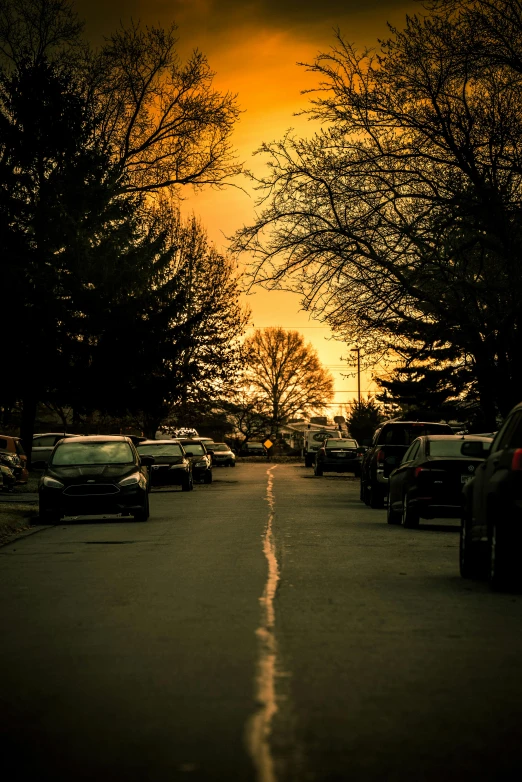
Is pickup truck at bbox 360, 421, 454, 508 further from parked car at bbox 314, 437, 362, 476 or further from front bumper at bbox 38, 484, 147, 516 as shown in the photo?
parked car at bbox 314, 437, 362, 476

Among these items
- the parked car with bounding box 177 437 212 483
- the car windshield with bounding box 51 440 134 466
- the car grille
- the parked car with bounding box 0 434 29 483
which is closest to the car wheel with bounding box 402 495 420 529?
the car grille

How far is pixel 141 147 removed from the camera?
43.9 meters

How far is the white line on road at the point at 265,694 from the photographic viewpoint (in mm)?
5441

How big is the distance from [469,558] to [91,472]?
422 inches

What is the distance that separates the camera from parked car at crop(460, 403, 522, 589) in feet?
37.3

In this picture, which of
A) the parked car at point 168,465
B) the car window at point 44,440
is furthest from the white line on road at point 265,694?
the car window at point 44,440

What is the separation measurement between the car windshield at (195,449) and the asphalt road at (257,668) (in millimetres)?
32910

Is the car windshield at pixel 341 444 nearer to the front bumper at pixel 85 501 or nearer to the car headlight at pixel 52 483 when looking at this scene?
the front bumper at pixel 85 501

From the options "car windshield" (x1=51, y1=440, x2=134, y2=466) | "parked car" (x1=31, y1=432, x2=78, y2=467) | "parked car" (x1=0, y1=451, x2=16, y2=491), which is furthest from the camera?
"parked car" (x1=31, y1=432, x2=78, y2=467)

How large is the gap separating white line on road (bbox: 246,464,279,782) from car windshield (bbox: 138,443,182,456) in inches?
1038

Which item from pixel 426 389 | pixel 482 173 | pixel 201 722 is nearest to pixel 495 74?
pixel 482 173

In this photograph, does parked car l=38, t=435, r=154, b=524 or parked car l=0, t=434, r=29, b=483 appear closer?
parked car l=38, t=435, r=154, b=524

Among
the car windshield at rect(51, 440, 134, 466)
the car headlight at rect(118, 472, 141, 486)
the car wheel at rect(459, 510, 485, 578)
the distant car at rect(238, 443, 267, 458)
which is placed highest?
the distant car at rect(238, 443, 267, 458)

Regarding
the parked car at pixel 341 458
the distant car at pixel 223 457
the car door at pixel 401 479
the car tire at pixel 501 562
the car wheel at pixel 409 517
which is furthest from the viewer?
the distant car at pixel 223 457
